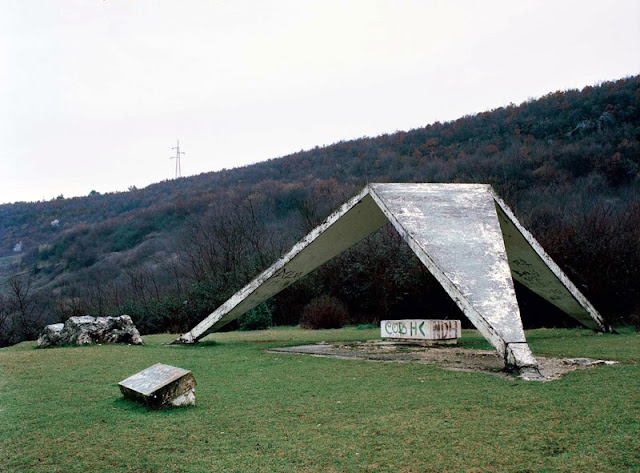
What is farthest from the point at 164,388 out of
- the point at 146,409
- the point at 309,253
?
the point at 309,253

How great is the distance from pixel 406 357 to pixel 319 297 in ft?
36.6

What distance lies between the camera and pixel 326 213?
24.9 metres

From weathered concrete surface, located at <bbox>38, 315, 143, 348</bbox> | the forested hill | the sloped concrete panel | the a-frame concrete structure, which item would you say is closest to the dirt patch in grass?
the a-frame concrete structure

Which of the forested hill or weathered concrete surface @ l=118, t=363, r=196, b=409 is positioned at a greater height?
the forested hill

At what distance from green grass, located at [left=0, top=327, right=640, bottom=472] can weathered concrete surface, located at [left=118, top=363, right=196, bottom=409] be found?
0.11 m

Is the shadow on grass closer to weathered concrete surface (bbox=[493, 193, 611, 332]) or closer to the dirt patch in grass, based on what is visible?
the dirt patch in grass

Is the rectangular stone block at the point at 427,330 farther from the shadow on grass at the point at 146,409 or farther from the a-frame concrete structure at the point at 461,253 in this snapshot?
the shadow on grass at the point at 146,409

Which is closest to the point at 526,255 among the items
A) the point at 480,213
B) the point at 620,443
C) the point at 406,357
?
the point at 480,213

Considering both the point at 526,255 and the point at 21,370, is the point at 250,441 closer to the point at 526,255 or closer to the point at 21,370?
the point at 21,370

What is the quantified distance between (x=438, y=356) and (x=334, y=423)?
397 centimetres

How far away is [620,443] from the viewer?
3.51 m

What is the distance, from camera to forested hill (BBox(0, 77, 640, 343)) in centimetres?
1717

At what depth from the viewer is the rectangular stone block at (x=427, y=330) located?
10141mm

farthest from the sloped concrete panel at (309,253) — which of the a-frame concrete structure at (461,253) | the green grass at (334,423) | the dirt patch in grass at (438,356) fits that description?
the green grass at (334,423)
